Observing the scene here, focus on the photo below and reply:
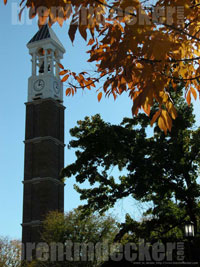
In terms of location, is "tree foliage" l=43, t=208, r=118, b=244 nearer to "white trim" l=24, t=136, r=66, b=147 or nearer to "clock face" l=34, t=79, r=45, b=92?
"white trim" l=24, t=136, r=66, b=147

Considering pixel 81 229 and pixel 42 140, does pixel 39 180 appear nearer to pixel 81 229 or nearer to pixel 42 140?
pixel 42 140

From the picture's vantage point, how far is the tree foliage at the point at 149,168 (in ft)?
77.8

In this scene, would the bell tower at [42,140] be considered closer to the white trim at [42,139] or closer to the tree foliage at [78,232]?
the white trim at [42,139]

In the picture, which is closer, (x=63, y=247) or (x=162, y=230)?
(x=162, y=230)

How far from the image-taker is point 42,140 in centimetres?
6025

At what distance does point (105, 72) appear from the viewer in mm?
5441

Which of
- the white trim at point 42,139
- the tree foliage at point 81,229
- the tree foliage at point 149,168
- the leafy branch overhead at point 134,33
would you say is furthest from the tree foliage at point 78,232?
the leafy branch overhead at point 134,33

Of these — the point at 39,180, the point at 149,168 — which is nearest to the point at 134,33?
the point at 149,168

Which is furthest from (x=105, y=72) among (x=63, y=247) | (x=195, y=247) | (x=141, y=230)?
(x=63, y=247)

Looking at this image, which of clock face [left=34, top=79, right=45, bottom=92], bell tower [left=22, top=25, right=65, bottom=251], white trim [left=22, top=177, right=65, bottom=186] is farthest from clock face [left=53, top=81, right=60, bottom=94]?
white trim [left=22, top=177, right=65, bottom=186]

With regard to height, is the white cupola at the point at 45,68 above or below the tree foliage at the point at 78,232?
above

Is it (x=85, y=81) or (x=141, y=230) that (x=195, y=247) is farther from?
(x=85, y=81)

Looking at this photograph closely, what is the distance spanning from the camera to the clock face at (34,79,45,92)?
208ft

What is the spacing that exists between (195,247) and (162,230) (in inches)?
140
